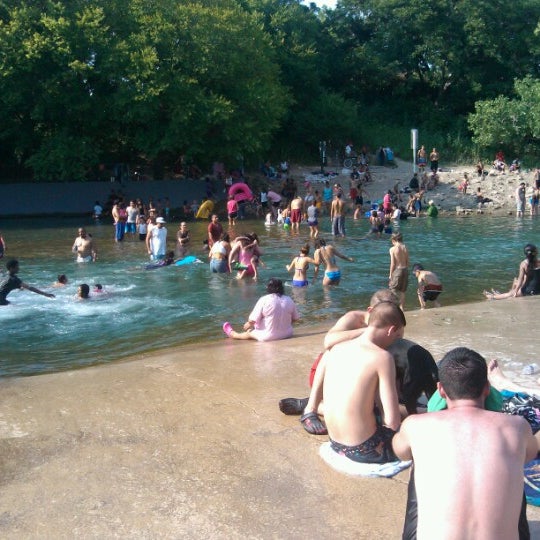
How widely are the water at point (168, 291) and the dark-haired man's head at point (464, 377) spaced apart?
7.81m

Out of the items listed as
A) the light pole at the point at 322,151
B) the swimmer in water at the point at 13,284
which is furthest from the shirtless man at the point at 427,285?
the light pole at the point at 322,151

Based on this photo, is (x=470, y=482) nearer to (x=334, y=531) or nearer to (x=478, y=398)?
(x=478, y=398)

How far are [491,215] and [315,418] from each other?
2925cm

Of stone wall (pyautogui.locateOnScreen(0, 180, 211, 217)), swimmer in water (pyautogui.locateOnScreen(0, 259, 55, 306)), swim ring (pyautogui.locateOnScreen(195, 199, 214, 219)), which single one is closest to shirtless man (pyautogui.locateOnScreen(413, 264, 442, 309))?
swimmer in water (pyautogui.locateOnScreen(0, 259, 55, 306))

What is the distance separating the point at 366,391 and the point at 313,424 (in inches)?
42.6

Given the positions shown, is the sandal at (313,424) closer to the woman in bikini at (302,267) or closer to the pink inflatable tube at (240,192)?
the woman in bikini at (302,267)

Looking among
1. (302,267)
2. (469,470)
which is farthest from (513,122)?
(469,470)

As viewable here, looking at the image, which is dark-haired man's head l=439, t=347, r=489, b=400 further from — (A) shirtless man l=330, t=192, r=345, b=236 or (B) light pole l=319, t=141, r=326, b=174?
(B) light pole l=319, t=141, r=326, b=174

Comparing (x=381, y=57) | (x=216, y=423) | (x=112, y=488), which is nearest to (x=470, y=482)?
(x=112, y=488)

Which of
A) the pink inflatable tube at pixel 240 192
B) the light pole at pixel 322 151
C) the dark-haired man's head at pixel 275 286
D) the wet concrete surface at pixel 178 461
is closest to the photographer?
the wet concrete surface at pixel 178 461

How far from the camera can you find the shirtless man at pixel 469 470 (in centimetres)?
322

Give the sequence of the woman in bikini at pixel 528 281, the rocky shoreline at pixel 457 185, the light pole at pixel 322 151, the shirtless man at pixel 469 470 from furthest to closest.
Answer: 1. the light pole at pixel 322 151
2. the rocky shoreline at pixel 457 185
3. the woman in bikini at pixel 528 281
4. the shirtless man at pixel 469 470

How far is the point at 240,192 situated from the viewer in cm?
3522

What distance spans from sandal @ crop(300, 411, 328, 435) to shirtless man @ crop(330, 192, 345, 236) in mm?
18869
